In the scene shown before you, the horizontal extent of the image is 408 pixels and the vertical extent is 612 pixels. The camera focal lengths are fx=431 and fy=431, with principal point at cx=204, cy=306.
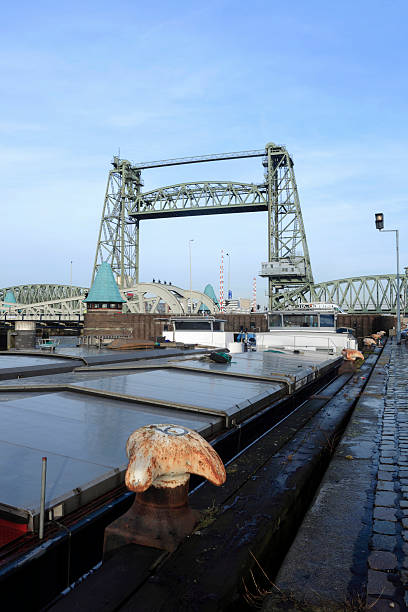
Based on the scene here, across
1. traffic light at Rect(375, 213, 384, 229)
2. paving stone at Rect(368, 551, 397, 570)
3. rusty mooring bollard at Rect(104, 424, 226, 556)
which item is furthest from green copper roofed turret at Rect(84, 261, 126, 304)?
paving stone at Rect(368, 551, 397, 570)

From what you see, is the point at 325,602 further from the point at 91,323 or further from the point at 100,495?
the point at 91,323

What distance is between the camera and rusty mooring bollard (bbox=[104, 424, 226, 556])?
13.7ft

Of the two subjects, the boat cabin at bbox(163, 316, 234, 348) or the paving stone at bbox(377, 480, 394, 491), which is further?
the boat cabin at bbox(163, 316, 234, 348)

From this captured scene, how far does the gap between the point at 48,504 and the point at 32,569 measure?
1.73 feet

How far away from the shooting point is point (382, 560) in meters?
4.34

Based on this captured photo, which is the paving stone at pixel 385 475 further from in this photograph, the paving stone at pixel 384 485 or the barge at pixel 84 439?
the barge at pixel 84 439

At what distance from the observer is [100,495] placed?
461cm

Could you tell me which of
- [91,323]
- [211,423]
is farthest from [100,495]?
[91,323]

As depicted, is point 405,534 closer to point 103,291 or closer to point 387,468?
point 387,468

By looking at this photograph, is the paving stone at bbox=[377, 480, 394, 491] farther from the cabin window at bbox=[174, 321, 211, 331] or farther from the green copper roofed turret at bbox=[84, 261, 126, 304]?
the green copper roofed turret at bbox=[84, 261, 126, 304]

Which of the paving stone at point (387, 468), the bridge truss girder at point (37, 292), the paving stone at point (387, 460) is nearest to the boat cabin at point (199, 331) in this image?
the paving stone at point (387, 460)

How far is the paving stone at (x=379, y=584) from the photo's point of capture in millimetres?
3793

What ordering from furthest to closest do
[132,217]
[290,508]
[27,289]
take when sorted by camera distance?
[27,289] < [132,217] < [290,508]

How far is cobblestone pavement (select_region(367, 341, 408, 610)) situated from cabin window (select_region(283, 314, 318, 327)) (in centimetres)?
1692
